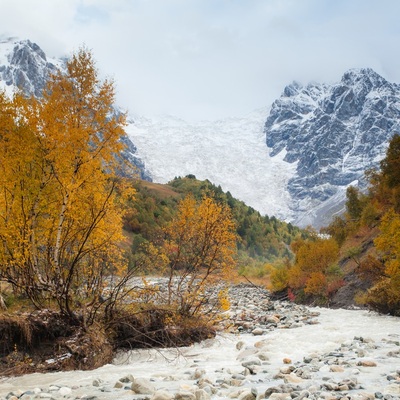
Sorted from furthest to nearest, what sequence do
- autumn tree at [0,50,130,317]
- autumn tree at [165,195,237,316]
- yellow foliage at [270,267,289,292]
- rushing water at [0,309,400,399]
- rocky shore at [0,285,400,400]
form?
yellow foliage at [270,267,289,292] < autumn tree at [165,195,237,316] < autumn tree at [0,50,130,317] < rushing water at [0,309,400,399] < rocky shore at [0,285,400,400]

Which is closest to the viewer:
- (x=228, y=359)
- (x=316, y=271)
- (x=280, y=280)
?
(x=228, y=359)

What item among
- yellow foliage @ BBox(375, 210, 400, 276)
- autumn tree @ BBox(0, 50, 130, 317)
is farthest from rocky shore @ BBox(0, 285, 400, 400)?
yellow foliage @ BBox(375, 210, 400, 276)

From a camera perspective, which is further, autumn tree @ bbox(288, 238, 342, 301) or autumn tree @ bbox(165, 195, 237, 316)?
autumn tree @ bbox(288, 238, 342, 301)

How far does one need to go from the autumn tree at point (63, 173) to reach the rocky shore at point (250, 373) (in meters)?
3.28

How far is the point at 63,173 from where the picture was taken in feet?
48.0

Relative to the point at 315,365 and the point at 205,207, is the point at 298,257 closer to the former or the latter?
the point at 205,207

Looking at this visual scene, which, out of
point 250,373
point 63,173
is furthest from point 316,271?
point 250,373

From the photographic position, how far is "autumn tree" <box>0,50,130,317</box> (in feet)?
43.6

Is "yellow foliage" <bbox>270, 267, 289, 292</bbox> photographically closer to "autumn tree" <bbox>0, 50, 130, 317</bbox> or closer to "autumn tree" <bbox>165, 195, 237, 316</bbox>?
"autumn tree" <bbox>165, 195, 237, 316</bbox>

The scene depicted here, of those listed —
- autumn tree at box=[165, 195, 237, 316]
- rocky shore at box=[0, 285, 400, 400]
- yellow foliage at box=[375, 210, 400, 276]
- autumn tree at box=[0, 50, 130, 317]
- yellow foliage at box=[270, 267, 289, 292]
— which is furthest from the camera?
yellow foliage at box=[270, 267, 289, 292]

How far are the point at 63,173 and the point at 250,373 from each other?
9.08m

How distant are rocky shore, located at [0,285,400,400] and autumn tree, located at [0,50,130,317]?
10.8ft

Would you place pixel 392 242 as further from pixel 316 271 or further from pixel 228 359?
pixel 316 271

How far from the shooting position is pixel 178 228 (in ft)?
53.4
